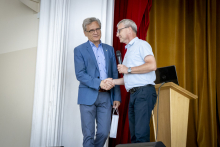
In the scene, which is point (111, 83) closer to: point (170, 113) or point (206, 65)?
point (170, 113)

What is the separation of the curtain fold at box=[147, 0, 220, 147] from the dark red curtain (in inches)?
10.7

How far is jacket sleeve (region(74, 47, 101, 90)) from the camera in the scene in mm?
2209

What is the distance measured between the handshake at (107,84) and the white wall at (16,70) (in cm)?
97

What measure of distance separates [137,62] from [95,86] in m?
0.50

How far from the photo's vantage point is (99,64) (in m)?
2.40

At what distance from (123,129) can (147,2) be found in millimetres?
1928

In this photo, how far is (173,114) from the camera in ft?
7.48

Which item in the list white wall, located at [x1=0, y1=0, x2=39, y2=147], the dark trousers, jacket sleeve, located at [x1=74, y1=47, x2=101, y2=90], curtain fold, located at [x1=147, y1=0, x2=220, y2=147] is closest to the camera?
the dark trousers

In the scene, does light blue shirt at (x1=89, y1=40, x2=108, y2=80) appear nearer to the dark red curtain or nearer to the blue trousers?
the blue trousers

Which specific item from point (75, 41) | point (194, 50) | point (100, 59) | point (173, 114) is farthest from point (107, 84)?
point (194, 50)

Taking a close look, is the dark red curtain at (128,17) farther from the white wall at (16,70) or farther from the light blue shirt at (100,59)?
the white wall at (16,70)

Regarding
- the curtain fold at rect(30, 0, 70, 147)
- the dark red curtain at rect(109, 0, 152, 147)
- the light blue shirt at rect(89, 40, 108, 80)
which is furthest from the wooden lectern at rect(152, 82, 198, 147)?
the curtain fold at rect(30, 0, 70, 147)

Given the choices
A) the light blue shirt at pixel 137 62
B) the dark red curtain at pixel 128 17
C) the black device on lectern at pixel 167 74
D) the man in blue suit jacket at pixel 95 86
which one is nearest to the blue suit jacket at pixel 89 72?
the man in blue suit jacket at pixel 95 86

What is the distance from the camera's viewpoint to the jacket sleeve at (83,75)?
221 centimetres
